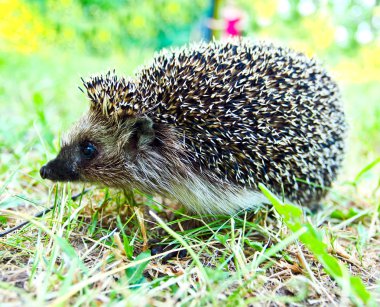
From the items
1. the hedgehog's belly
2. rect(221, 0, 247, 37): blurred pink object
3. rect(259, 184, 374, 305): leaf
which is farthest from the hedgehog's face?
rect(221, 0, 247, 37): blurred pink object

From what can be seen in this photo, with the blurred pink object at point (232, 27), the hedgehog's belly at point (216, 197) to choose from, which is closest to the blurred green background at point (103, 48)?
the blurred pink object at point (232, 27)

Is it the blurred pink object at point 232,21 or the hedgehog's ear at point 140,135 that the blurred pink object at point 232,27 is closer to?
the blurred pink object at point 232,21

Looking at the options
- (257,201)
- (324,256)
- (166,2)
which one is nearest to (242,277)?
(324,256)

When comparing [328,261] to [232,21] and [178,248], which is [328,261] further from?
[232,21]

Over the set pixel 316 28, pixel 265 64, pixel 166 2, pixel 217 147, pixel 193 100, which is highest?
pixel 316 28

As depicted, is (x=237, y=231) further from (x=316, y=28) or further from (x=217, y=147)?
(x=316, y=28)

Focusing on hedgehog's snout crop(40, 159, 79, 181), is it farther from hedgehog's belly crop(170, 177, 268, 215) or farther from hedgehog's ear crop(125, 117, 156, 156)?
hedgehog's belly crop(170, 177, 268, 215)

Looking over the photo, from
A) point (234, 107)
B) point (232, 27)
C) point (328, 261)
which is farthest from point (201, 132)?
point (232, 27)
